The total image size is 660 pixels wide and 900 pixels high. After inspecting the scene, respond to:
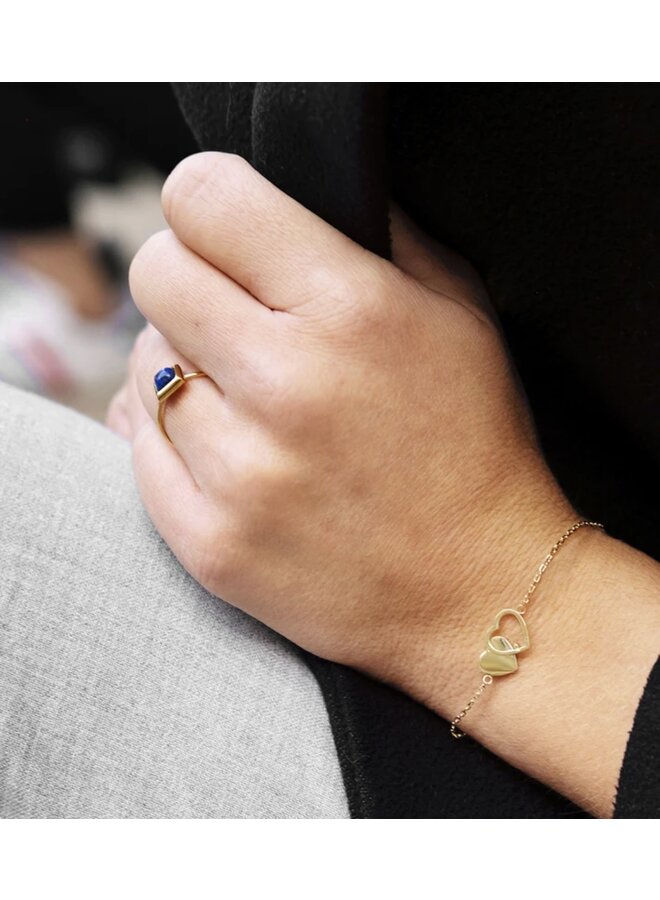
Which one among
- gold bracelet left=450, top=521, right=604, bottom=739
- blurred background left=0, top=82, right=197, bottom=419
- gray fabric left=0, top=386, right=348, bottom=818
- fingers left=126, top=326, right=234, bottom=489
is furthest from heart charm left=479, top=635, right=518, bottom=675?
blurred background left=0, top=82, right=197, bottom=419

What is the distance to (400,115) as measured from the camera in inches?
22.5

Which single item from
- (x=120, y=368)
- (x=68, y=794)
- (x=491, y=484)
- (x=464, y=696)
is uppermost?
(x=491, y=484)

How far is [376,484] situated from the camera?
23.0 inches

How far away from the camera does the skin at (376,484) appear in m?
0.57

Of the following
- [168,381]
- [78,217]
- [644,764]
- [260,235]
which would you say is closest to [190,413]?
[168,381]

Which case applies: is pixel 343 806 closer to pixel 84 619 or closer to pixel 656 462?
pixel 84 619

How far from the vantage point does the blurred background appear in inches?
58.6

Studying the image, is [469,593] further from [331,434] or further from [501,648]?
[331,434]

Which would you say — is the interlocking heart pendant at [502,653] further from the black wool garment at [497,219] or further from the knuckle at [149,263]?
the knuckle at [149,263]

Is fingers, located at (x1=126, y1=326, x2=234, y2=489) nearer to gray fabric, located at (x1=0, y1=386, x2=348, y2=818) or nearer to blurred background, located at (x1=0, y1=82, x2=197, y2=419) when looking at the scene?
gray fabric, located at (x1=0, y1=386, x2=348, y2=818)

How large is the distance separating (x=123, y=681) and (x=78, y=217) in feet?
4.02

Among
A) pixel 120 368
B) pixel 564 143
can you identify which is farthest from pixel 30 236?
pixel 564 143

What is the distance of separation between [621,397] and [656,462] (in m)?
0.07

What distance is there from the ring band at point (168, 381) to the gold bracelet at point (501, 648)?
27 cm
